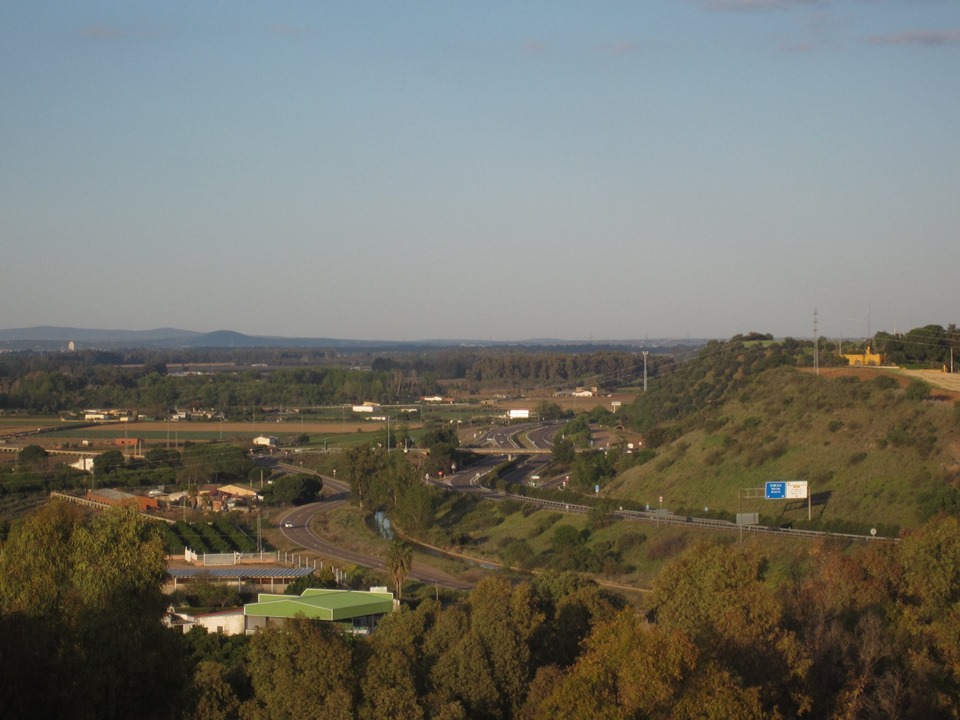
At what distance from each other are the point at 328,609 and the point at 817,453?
1853 centimetres

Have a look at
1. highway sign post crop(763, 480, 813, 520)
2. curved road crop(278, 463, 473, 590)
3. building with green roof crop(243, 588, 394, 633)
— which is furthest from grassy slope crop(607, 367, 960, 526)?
building with green roof crop(243, 588, 394, 633)

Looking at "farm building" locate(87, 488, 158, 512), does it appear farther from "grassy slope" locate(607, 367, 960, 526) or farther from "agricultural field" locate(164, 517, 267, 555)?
"grassy slope" locate(607, 367, 960, 526)

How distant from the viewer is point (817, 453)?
3547 centimetres

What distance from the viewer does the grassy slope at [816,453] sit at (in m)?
31.3

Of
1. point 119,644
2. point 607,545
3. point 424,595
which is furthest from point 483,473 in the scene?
point 119,644

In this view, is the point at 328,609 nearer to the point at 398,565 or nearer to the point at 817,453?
the point at 398,565

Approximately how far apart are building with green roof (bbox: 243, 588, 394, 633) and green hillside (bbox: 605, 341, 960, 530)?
40.5 feet

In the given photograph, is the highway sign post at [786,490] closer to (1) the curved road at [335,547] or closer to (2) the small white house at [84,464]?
(1) the curved road at [335,547]

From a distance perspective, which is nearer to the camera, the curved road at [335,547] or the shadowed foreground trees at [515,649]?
the shadowed foreground trees at [515,649]

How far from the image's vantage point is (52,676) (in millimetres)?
10109

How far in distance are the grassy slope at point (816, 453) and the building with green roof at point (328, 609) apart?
1314 cm

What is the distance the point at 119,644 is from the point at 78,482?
113 feet

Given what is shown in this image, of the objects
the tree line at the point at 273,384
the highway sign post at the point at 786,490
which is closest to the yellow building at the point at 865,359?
the highway sign post at the point at 786,490

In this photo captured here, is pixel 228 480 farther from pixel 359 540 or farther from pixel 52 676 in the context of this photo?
pixel 52 676
